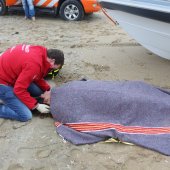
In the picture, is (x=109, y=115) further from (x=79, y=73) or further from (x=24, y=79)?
(x=79, y=73)

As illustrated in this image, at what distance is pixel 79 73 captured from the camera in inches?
217

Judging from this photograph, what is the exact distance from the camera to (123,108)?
3867 mm

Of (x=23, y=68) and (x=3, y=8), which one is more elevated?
(x=23, y=68)

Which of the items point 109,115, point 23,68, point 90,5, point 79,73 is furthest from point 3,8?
point 109,115

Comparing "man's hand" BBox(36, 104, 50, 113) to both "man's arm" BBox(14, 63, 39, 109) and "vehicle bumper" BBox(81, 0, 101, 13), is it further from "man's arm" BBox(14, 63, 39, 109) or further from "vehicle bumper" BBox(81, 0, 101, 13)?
"vehicle bumper" BBox(81, 0, 101, 13)

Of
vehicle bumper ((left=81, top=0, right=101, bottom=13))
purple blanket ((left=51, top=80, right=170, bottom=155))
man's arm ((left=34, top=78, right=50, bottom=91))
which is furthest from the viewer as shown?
vehicle bumper ((left=81, top=0, right=101, bottom=13))

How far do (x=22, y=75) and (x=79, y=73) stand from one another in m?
1.72

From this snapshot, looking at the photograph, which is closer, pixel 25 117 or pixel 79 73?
pixel 25 117

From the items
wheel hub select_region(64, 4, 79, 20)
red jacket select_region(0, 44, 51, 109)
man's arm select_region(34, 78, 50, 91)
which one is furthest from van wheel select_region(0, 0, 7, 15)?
red jacket select_region(0, 44, 51, 109)

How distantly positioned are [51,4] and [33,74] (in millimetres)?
5151

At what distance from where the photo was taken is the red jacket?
12.8 feet

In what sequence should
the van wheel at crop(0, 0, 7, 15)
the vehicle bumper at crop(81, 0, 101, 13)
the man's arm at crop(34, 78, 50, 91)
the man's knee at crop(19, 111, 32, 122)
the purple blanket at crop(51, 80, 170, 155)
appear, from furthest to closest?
the van wheel at crop(0, 0, 7, 15)
the vehicle bumper at crop(81, 0, 101, 13)
the man's arm at crop(34, 78, 50, 91)
the man's knee at crop(19, 111, 32, 122)
the purple blanket at crop(51, 80, 170, 155)

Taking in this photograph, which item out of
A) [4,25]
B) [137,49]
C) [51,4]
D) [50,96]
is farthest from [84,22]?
[50,96]

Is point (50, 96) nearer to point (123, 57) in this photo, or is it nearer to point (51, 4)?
point (123, 57)
